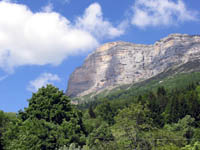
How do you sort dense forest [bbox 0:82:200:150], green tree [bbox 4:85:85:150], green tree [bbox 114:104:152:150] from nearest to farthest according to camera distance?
green tree [bbox 114:104:152:150]
dense forest [bbox 0:82:200:150]
green tree [bbox 4:85:85:150]

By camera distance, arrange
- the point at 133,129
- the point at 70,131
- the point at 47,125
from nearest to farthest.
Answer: the point at 133,129 < the point at 70,131 < the point at 47,125

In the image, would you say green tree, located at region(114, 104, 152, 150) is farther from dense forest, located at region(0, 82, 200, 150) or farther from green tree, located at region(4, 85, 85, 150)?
green tree, located at region(4, 85, 85, 150)

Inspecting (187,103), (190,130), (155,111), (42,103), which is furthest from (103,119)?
(42,103)

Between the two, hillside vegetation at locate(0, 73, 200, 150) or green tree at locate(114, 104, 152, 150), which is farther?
hillside vegetation at locate(0, 73, 200, 150)

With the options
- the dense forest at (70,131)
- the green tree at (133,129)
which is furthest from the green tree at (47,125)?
the green tree at (133,129)

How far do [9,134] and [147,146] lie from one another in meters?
18.2

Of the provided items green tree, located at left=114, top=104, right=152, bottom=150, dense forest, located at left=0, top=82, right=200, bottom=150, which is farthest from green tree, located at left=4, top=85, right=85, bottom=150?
green tree, located at left=114, top=104, right=152, bottom=150

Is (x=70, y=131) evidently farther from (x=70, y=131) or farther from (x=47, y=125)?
(x=47, y=125)

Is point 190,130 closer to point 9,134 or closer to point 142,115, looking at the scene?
point 142,115

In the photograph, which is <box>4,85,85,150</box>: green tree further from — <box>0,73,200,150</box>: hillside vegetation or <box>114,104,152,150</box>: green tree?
<box>114,104,152,150</box>: green tree

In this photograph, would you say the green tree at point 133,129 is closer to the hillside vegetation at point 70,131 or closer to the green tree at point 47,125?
the hillside vegetation at point 70,131

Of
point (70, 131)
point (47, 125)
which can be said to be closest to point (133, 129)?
point (70, 131)

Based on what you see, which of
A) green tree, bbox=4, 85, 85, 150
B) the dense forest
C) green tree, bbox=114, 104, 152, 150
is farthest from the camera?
green tree, bbox=4, 85, 85, 150

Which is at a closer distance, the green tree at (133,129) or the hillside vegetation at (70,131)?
the green tree at (133,129)
